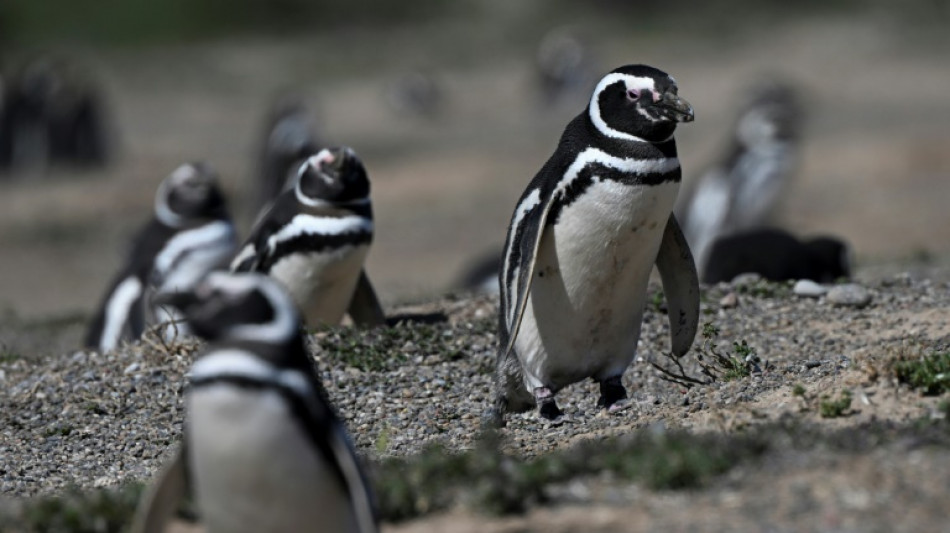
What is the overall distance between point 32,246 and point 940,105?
49.1 ft

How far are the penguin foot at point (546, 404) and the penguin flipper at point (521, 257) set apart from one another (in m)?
0.19

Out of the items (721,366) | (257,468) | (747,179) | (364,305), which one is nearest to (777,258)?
(364,305)

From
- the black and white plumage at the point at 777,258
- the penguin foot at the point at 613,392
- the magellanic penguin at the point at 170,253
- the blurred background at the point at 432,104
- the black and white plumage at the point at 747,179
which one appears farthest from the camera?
the blurred background at the point at 432,104

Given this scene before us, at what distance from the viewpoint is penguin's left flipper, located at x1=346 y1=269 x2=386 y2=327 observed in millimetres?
7703

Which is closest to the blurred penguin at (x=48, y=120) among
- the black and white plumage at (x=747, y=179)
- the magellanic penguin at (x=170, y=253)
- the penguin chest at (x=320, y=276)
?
the black and white plumage at (x=747, y=179)

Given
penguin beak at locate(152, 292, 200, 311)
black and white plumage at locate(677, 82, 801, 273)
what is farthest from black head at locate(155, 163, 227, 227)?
penguin beak at locate(152, 292, 200, 311)

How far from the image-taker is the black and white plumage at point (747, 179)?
13984 mm

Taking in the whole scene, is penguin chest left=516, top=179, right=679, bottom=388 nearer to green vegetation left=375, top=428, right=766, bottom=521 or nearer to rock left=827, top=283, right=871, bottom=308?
green vegetation left=375, top=428, right=766, bottom=521

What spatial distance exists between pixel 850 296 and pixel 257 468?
13.7 ft

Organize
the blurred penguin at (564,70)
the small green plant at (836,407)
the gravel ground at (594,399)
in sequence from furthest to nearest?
the blurred penguin at (564,70) < the small green plant at (836,407) < the gravel ground at (594,399)

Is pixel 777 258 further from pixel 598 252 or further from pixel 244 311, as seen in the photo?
pixel 244 311

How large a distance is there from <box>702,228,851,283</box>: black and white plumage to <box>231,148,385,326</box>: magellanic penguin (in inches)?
88.4

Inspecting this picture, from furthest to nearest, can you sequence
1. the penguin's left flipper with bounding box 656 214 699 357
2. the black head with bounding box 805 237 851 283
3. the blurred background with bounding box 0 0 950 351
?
the blurred background with bounding box 0 0 950 351, the black head with bounding box 805 237 851 283, the penguin's left flipper with bounding box 656 214 699 357

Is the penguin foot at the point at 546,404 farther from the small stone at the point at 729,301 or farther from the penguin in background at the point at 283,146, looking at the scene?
the penguin in background at the point at 283,146
